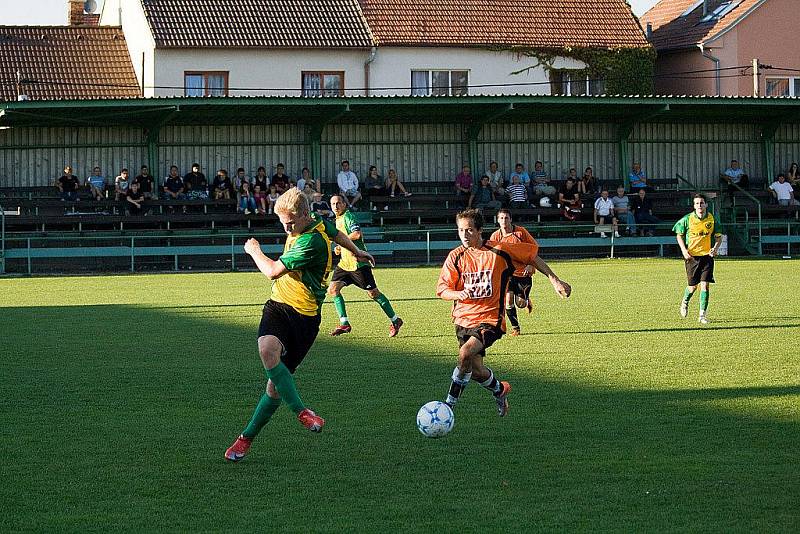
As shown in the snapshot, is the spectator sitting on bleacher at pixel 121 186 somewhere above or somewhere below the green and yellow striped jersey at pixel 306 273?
above

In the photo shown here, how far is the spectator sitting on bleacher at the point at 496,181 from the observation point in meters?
32.2

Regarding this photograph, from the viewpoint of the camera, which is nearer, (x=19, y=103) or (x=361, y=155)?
(x=19, y=103)

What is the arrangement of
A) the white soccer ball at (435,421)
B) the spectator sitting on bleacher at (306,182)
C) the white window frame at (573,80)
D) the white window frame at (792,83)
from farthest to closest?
the white window frame at (792,83)
the white window frame at (573,80)
the spectator sitting on bleacher at (306,182)
the white soccer ball at (435,421)

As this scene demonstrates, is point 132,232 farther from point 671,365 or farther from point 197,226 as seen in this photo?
point 671,365

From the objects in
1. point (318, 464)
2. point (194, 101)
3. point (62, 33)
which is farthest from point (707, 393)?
point (62, 33)

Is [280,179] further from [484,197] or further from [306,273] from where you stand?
[306,273]

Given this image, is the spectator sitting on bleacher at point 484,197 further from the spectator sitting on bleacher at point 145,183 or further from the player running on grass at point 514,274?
the player running on grass at point 514,274

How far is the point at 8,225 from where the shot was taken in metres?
29.5

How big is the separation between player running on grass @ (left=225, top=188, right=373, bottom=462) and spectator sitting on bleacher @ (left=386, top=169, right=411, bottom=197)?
24721 millimetres

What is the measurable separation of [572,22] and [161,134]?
15874mm

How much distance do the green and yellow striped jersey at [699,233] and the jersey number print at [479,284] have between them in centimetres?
776

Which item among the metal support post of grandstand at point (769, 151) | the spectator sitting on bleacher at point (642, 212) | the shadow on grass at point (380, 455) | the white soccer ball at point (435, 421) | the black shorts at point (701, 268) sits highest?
the metal support post of grandstand at point (769, 151)

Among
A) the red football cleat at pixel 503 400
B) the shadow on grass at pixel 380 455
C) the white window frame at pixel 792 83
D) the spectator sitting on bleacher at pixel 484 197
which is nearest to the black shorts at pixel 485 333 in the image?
the red football cleat at pixel 503 400

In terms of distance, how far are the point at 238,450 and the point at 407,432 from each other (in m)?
1.41
